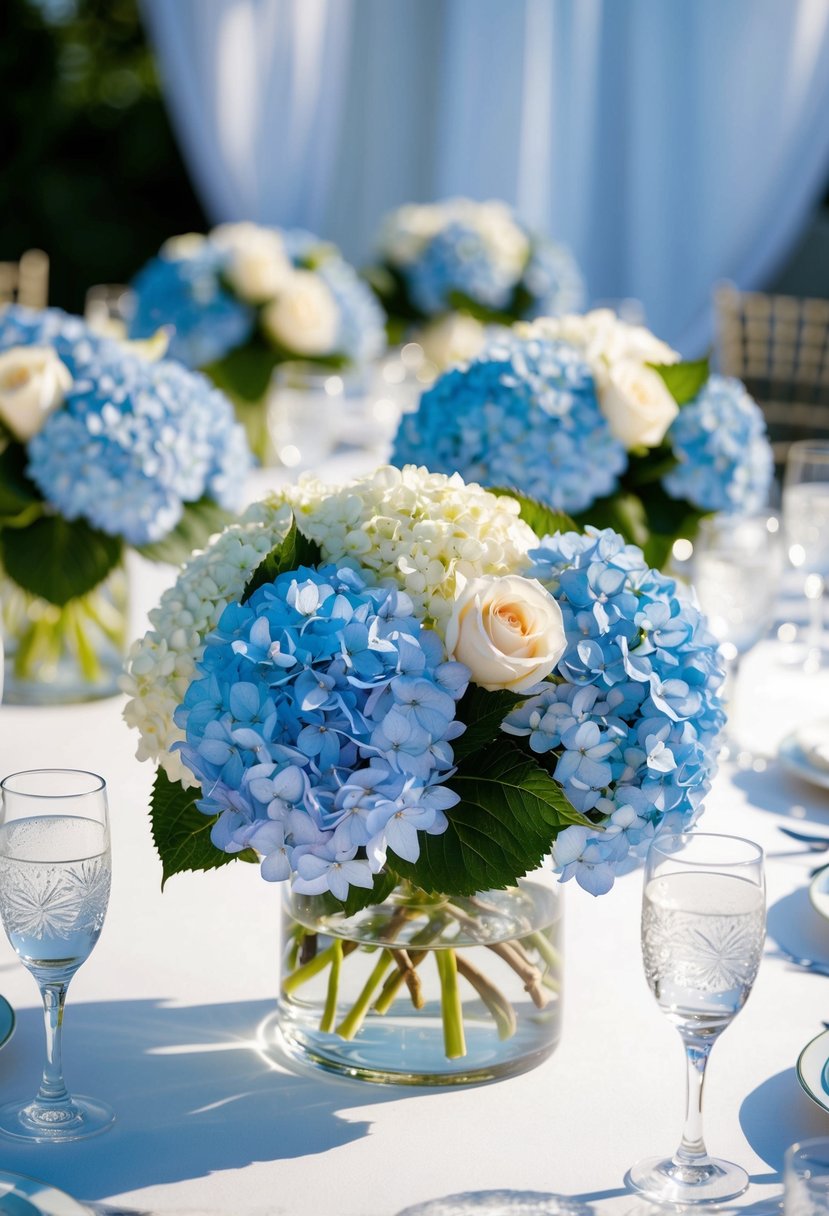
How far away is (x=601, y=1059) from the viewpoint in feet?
3.23

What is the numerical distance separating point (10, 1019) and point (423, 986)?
0.26 meters

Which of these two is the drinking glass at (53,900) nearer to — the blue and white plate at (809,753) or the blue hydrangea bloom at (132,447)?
the blue hydrangea bloom at (132,447)

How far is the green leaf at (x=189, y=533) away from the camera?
1.56m

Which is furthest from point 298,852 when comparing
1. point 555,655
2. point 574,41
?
point 574,41

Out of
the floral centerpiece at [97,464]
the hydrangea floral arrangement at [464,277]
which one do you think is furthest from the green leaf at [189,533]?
the hydrangea floral arrangement at [464,277]

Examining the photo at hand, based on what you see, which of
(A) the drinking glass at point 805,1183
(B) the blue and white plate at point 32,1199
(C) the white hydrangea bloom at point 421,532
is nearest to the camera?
(A) the drinking glass at point 805,1183

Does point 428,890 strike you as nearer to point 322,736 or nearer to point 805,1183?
point 322,736

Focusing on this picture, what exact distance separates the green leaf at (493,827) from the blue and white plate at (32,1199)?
0.80ft

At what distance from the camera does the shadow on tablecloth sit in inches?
33.6

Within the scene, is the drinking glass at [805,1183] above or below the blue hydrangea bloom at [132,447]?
below

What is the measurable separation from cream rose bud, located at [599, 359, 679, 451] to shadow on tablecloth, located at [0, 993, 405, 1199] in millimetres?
703

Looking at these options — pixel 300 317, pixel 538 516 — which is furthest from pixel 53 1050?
pixel 300 317

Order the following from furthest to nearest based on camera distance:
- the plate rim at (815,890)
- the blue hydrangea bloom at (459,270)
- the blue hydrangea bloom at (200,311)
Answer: the blue hydrangea bloom at (459,270)
the blue hydrangea bloom at (200,311)
the plate rim at (815,890)

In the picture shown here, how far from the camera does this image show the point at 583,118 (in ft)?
16.7
